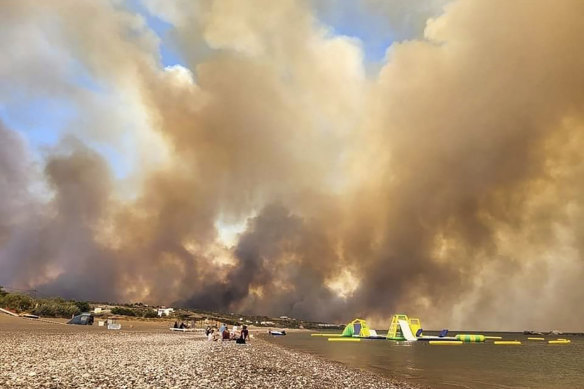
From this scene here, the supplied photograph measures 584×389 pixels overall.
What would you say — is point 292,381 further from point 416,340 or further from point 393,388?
point 416,340

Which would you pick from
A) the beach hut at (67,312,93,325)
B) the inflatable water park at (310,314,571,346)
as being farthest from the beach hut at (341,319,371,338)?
the beach hut at (67,312,93,325)

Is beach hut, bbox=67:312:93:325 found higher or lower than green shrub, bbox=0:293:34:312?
lower

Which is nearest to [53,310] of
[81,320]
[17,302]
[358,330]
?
[17,302]

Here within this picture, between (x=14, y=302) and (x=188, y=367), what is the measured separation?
397ft

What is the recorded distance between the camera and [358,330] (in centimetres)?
14638

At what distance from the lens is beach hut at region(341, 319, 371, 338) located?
145 meters

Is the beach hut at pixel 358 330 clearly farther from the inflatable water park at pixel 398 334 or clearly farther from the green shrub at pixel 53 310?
the green shrub at pixel 53 310

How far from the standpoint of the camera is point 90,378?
22.1 m

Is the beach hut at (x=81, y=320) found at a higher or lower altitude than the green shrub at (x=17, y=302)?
lower

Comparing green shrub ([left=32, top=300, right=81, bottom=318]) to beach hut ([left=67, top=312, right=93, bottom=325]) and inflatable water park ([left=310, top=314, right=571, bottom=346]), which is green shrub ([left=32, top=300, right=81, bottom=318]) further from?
inflatable water park ([left=310, top=314, right=571, bottom=346])

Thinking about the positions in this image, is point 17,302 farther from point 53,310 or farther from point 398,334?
point 398,334

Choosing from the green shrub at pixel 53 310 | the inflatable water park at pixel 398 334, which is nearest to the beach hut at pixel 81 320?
the green shrub at pixel 53 310

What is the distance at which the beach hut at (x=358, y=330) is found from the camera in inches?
5704

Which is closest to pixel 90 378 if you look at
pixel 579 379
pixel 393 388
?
pixel 393 388
